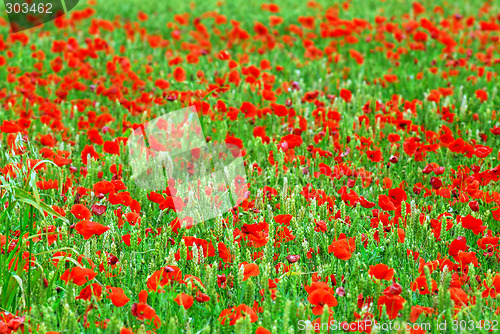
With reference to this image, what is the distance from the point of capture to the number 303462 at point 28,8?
8045 millimetres

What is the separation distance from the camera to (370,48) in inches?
277

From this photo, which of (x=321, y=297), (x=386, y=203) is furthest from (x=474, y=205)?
(x=321, y=297)

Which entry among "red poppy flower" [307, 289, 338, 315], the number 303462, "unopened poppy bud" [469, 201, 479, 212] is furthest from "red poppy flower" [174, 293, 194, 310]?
the number 303462

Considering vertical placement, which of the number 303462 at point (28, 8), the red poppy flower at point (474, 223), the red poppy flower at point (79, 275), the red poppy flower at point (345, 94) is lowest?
the red poppy flower at point (474, 223)

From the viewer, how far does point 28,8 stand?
8.23 metres

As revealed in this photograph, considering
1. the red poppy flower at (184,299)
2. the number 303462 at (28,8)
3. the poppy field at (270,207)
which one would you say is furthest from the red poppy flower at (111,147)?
the number 303462 at (28,8)

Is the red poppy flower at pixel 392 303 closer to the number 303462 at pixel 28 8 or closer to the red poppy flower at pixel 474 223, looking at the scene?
the red poppy flower at pixel 474 223

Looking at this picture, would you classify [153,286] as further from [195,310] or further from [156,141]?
[156,141]

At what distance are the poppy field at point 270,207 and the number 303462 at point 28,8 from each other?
1515 millimetres

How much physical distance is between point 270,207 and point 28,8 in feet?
21.4

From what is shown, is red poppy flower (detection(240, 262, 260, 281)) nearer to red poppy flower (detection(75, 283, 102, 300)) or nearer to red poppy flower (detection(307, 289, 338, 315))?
red poppy flower (detection(307, 289, 338, 315))

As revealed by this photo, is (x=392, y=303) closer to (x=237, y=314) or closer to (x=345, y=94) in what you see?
(x=237, y=314)

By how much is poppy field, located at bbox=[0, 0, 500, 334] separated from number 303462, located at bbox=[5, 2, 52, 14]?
1.51 meters

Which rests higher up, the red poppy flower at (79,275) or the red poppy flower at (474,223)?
Answer: the red poppy flower at (79,275)
